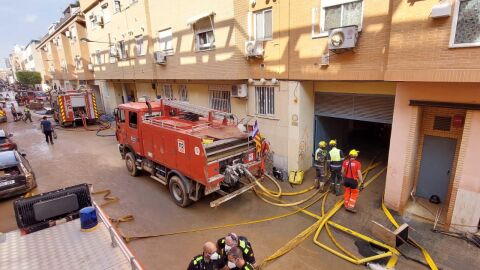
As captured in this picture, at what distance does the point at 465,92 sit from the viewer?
226 inches

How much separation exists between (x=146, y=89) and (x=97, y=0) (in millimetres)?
7879

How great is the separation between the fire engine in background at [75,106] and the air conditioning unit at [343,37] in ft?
63.0

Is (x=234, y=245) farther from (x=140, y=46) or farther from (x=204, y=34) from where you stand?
(x=140, y=46)

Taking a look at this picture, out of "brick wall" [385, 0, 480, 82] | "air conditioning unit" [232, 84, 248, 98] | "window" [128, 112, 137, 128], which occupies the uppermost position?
"brick wall" [385, 0, 480, 82]

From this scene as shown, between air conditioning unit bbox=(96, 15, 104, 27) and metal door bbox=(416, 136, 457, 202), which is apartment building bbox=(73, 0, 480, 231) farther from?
air conditioning unit bbox=(96, 15, 104, 27)

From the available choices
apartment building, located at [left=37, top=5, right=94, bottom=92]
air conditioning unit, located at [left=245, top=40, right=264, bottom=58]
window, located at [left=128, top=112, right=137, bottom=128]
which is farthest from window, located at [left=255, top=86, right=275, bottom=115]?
apartment building, located at [left=37, top=5, right=94, bottom=92]

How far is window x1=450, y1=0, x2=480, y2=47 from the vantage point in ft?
16.6

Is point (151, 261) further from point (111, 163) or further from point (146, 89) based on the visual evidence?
point (146, 89)

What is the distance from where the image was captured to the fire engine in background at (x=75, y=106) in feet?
64.0

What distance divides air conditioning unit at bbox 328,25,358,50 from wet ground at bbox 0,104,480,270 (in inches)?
177

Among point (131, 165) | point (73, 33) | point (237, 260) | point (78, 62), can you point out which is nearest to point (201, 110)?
point (131, 165)

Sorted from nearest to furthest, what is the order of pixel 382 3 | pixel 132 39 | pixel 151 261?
1. pixel 151 261
2. pixel 382 3
3. pixel 132 39

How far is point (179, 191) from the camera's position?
794cm

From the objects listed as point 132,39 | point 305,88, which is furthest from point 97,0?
point 305,88
